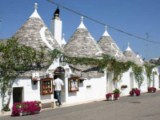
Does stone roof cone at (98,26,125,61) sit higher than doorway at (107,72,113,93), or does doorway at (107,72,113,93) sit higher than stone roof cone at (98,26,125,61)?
stone roof cone at (98,26,125,61)

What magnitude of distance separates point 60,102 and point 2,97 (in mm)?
3922

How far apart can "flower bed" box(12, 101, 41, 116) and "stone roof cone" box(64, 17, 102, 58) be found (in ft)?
36.0

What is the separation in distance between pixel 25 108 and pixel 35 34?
6919 mm

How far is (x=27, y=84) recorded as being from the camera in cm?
1634

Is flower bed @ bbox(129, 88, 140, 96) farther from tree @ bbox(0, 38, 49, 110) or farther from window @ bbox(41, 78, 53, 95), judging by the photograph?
tree @ bbox(0, 38, 49, 110)

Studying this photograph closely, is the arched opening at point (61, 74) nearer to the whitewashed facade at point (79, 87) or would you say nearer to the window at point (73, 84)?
the whitewashed facade at point (79, 87)

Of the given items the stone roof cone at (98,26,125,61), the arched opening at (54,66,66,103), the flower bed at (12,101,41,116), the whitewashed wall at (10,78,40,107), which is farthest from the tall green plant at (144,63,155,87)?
the flower bed at (12,101,41,116)

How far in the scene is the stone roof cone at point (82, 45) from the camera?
2579 centimetres

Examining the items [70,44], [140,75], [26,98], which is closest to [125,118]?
[26,98]

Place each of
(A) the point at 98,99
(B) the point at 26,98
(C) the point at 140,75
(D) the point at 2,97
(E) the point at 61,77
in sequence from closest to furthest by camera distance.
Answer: (D) the point at 2,97 → (B) the point at 26,98 → (E) the point at 61,77 → (A) the point at 98,99 → (C) the point at 140,75

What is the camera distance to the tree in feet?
50.2

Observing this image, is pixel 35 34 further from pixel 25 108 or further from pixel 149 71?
pixel 149 71

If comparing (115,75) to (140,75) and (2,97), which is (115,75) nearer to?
(140,75)

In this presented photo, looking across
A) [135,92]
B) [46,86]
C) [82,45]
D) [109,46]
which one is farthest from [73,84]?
[109,46]
